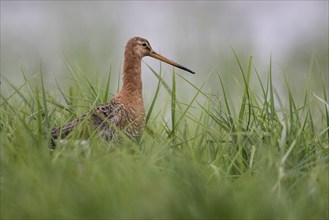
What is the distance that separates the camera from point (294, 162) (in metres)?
4.79

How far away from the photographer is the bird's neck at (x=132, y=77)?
6.18 metres

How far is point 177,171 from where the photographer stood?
4293mm

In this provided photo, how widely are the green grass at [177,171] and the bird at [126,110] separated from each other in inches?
4.7

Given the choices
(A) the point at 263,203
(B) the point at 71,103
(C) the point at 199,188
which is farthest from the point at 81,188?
(B) the point at 71,103

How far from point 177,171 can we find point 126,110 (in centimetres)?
167

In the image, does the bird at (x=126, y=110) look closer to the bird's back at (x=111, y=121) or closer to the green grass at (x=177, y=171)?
the bird's back at (x=111, y=121)

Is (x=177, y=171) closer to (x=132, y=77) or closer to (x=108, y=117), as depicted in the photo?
(x=108, y=117)

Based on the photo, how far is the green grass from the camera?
374 centimetres

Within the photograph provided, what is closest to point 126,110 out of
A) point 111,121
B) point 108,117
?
point 111,121

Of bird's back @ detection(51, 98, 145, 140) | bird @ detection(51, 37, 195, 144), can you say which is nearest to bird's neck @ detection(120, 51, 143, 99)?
bird @ detection(51, 37, 195, 144)

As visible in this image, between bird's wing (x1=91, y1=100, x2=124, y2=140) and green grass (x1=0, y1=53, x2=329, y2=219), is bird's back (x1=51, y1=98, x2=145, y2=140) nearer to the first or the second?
bird's wing (x1=91, y1=100, x2=124, y2=140)

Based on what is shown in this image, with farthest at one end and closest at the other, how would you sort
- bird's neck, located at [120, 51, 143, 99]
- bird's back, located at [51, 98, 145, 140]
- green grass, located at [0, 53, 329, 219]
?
bird's neck, located at [120, 51, 143, 99] → bird's back, located at [51, 98, 145, 140] → green grass, located at [0, 53, 329, 219]

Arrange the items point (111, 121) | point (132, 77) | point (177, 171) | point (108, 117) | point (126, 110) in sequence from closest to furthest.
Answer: point (177, 171) → point (108, 117) → point (111, 121) → point (126, 110) → point (132, 77)

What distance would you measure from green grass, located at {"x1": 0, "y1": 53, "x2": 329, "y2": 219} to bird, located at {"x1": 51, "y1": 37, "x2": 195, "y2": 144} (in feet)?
0.39
